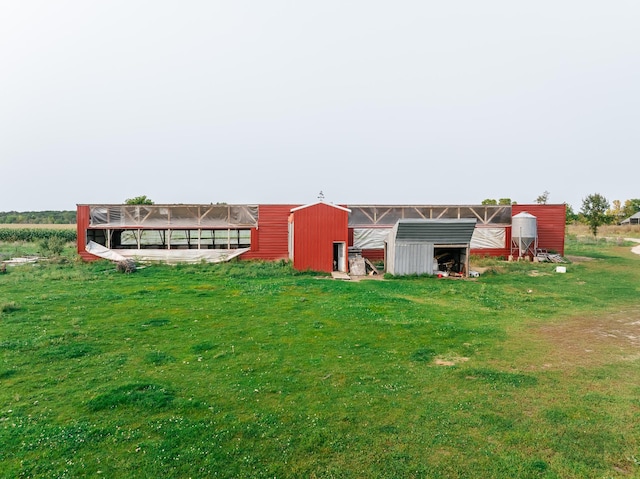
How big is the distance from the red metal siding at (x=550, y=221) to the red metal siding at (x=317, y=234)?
1531 centimetres

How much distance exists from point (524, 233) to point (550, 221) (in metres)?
3.52

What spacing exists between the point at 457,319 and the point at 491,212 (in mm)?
20531

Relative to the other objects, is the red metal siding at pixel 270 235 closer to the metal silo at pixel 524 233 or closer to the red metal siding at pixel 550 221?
the metal silo at pixel 524 233

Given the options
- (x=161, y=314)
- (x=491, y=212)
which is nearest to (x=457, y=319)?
(x=161, y=314)

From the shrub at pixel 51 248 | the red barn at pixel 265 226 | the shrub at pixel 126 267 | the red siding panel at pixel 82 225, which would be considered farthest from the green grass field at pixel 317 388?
the shrub at pixel 51 248

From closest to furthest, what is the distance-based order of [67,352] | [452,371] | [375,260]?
1. [452,371]
2. [67,352]
3. [375,260]

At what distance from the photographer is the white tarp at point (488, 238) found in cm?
3000

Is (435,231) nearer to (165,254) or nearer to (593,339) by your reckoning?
(593,339)

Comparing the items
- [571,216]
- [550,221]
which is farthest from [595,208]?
[571,216]

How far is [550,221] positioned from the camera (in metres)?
30.6

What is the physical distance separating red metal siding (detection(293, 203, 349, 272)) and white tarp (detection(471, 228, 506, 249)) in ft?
39.1

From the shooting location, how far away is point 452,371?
26.6ft

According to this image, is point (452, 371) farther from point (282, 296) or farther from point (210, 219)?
point (210, 219)

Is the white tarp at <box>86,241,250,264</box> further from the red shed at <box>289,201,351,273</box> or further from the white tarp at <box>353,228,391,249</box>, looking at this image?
the white tarp at <box>353,228,391,249</box>
